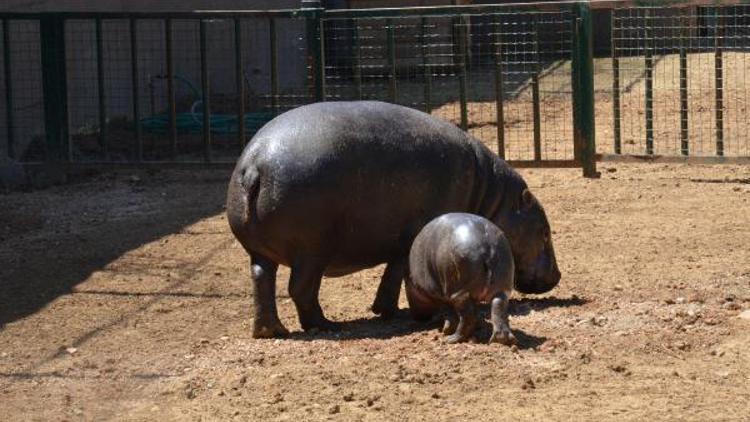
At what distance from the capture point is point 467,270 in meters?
6.82

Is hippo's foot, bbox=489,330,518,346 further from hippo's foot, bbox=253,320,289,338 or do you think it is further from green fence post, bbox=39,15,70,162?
green fence post, bbox=39,15,70,162

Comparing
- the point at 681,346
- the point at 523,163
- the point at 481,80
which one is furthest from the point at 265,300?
the point at 481,80

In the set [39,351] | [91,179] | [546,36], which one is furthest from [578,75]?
→ [546,36]

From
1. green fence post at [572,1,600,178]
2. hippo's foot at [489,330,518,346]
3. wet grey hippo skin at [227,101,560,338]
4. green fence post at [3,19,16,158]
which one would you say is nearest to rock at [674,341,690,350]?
hippo's foot at [489,330,518,346]

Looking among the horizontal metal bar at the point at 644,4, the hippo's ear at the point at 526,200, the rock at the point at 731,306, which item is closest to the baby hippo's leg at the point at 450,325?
the hippo's ear at the point at 526,200

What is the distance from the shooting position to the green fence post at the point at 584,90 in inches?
484

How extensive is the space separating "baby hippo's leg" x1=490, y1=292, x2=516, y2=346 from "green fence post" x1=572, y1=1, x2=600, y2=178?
5700mm

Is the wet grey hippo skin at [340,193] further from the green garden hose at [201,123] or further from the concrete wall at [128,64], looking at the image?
the green garden hose at [201,123]

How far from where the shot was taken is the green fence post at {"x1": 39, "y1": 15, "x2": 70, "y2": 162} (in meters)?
12.8

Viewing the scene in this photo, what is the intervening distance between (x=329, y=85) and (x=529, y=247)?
A: 6583 mm

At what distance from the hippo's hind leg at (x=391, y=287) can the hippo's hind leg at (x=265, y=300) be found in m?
0.54

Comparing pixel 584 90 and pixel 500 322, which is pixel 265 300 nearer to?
pixel 500 322

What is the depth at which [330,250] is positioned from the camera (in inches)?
289

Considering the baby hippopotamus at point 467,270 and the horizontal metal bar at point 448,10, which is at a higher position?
the horizontal metal bar at point 448,10
